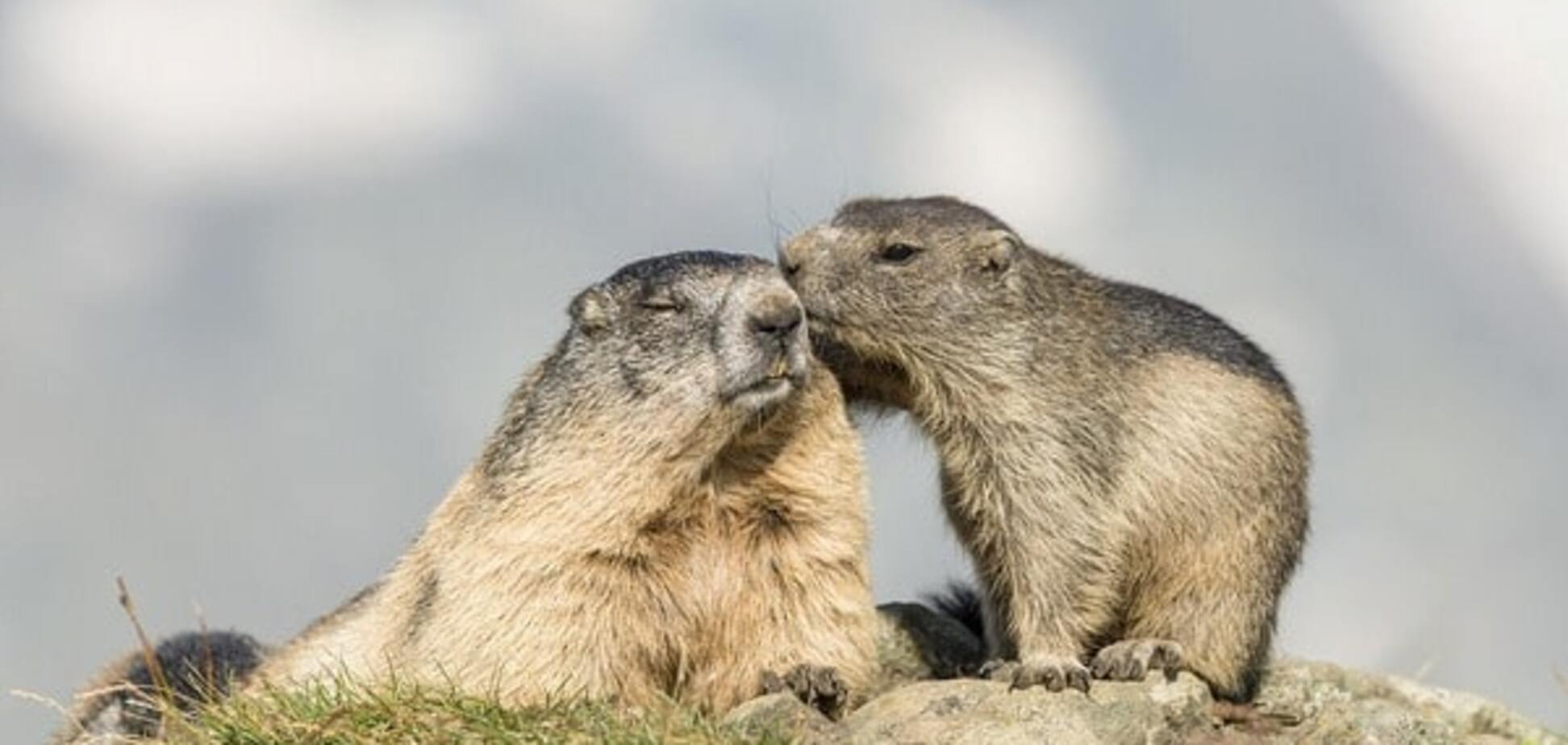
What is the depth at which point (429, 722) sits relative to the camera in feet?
28.8

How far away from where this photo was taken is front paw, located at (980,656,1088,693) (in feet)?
31.9

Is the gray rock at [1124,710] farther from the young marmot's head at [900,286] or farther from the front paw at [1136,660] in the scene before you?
the young marmot's head at [900,286]

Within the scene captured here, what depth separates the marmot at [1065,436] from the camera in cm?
1056

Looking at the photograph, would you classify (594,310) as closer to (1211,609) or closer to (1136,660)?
(1136,660)

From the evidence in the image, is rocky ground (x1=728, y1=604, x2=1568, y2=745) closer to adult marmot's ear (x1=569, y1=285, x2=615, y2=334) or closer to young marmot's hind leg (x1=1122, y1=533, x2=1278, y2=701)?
young marmot's hind leg (x1=1122, y1=533, x2=1278, y2=701)

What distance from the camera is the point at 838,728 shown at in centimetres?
918

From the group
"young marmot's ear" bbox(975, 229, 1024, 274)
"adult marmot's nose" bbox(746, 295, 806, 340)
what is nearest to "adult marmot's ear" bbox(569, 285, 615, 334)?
"adult marmot's nose" bbox(746, 295, 806, 340)

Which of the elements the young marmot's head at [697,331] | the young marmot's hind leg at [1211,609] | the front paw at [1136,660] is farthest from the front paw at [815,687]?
the young marmot's hind leg at [1211,609]

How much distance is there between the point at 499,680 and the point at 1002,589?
8.33 ft

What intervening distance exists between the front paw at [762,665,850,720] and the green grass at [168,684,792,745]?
55cm

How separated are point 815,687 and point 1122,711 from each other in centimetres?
123

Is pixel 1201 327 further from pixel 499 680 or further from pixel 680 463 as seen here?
pixel 499 680

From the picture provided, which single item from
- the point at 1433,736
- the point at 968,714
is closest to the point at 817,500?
the point at 968,714

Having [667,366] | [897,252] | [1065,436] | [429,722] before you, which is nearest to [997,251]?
[897,252]
